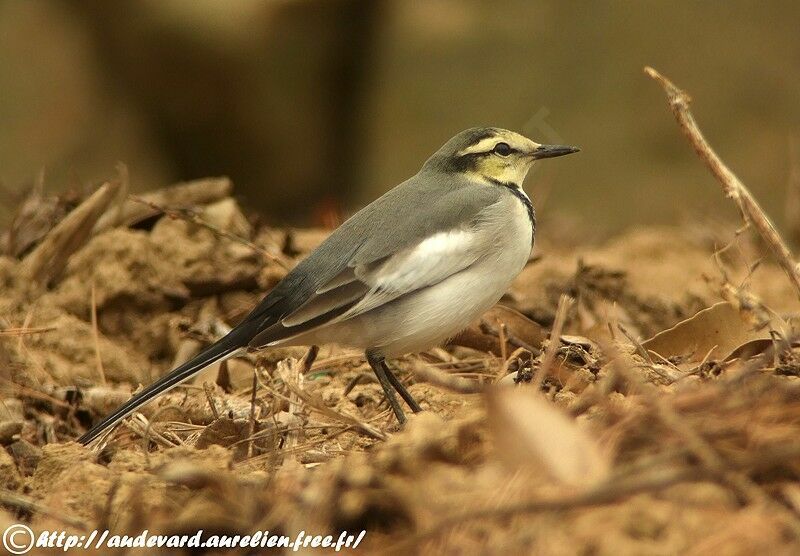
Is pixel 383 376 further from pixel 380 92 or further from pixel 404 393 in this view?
pixel 380 92

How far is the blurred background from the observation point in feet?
36.7

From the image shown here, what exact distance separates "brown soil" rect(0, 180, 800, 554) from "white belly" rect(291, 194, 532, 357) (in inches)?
10.0

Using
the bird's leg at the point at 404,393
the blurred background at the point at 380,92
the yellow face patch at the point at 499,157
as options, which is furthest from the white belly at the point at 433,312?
the blurred background at the point at 380,92

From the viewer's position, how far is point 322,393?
16.0ft

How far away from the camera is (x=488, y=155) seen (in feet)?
17.8

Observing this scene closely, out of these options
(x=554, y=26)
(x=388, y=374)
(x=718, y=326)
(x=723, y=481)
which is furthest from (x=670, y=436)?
(x=554, y=26)

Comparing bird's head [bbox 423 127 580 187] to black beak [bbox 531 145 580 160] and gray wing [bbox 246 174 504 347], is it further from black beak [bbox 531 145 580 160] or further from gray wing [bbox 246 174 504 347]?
gray wing [bbox 246 174 504 347]

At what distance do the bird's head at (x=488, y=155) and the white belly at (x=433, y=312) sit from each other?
24.5 inches

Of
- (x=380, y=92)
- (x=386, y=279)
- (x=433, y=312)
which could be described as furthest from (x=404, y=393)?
(x=380, y=92)

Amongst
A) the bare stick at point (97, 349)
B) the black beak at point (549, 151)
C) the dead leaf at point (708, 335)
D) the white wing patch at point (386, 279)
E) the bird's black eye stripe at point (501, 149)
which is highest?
the bird's black eye stripe at point (501, 149)

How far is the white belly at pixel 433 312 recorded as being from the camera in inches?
186

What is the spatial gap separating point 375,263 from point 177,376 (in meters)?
0.94
